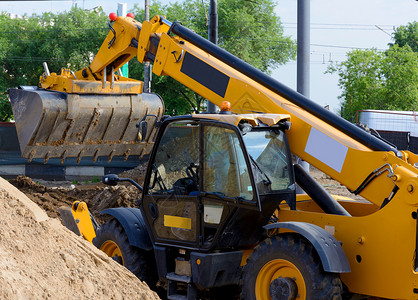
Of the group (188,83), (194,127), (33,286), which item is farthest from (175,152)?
(33,286)

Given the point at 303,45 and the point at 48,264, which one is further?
the point at 303,45

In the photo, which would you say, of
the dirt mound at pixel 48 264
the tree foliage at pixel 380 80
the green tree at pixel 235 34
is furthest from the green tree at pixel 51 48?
the dirt mound at pixel 48 264

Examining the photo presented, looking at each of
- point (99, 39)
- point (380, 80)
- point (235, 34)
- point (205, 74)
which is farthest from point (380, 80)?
point (205, 74)

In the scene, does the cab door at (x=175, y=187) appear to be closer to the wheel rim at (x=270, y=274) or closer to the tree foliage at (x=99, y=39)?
the wheel rim at (x=270, y=274)

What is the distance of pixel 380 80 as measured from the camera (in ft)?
120

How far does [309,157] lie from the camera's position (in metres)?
6.25

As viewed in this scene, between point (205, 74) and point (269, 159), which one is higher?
point (205, 74)

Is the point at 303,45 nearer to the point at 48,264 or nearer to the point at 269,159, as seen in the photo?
the point at 269,159

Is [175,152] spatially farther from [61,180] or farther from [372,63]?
[372,63]

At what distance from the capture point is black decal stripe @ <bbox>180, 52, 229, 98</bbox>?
23.2 ft

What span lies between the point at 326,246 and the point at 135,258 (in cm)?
245

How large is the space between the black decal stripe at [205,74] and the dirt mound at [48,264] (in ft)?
8.04

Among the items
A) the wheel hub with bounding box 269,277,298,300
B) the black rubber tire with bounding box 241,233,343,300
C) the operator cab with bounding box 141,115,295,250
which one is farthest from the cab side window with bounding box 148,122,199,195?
the wheel hub with bounding box 269,277,298,300

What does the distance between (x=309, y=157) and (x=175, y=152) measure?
1461mm
